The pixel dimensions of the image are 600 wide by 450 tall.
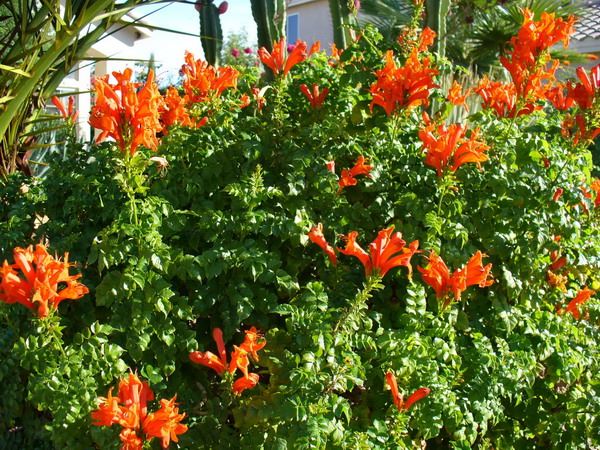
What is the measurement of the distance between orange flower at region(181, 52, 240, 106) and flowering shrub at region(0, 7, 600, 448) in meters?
0.01

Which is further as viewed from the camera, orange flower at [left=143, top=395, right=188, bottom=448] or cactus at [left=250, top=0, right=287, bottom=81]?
cactus at [left=250, top=0, right=287, bottom=81]

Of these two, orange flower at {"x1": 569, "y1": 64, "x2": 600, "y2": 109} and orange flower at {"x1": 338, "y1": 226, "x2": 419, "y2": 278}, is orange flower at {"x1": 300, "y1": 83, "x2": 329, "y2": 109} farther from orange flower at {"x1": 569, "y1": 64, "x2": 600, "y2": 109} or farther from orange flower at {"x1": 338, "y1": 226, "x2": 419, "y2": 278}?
orange flower at {"x1": 569, "y1": 64, "x2": 600, "y2": 109}

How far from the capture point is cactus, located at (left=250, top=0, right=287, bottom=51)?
4.58 m

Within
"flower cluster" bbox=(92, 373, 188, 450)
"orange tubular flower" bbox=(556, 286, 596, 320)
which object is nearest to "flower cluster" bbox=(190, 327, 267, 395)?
"flower cluster" bbox=(92, 373, 188, 450)

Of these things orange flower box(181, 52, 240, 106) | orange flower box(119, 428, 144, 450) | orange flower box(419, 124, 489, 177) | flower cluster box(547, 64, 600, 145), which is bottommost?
orange flower box(119, 428, 144, 450)

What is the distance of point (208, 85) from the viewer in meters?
2.48

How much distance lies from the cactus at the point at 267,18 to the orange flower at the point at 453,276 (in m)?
3.08

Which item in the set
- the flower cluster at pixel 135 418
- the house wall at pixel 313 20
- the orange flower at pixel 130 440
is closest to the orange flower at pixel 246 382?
the flower cluster at pixel 135 418

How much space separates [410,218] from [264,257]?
557 millimetres

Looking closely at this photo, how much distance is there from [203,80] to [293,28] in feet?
59.6

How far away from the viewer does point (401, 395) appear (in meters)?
1.83

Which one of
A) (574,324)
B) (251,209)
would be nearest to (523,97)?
(574,324)

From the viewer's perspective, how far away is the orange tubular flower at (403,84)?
2.15 m

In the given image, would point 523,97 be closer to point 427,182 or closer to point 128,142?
point 427,182
